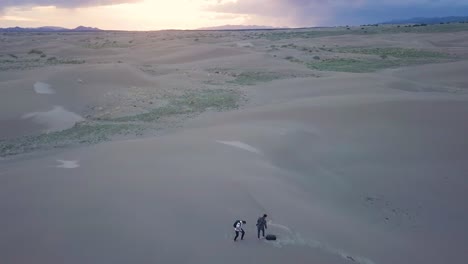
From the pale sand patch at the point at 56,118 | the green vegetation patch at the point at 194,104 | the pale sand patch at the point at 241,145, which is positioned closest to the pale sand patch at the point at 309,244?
the pale sand patch at the point at 241,145

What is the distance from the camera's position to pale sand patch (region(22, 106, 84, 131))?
24031mm

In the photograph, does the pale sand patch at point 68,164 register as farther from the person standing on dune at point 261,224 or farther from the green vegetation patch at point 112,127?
the person standing on dune at point 261,224

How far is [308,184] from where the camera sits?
15867mm

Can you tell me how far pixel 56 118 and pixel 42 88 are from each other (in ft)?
27.7

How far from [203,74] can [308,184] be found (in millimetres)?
30828

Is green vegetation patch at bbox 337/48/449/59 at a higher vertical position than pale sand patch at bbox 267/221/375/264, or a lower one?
higher

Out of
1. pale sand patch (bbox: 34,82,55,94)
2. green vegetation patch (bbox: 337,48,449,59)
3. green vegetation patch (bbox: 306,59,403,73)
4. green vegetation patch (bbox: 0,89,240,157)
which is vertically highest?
green vegetation patch (bbox: 337,48,449,59)

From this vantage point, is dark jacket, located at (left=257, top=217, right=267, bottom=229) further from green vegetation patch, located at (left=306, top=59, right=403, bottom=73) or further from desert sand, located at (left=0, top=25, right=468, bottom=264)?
green vegetation patch, located at (left=306, top=59, right=403, bottom=73)

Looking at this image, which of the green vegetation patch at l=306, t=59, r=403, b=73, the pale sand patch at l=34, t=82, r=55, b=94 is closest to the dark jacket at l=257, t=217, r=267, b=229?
the pale sand patch at l=34, t=82, r=55, b=94

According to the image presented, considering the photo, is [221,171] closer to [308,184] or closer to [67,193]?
[308,184]

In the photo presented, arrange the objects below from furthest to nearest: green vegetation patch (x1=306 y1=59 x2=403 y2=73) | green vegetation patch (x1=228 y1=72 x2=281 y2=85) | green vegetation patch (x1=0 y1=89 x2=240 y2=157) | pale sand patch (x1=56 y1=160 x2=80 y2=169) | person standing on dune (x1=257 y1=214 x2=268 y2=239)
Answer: green vegetation patch (x1=306 y1=59 x2=403 y2=73) < green vegetation patch (x1=228 y1=72 x2=281 y2=85) < green vegetation patch (x1=0 y1=89 x2=240 y2=157) < pale sand patch (x1=56 y1=160 x2=80 y2=169) < person standing on dune (x1=257 y1=214 x2=268 y2=239)

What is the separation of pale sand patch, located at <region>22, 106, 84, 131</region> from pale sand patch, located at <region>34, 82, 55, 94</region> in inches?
195

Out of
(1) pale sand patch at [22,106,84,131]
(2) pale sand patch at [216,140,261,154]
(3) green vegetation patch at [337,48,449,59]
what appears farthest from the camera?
(3) green vegetation patch at [337,48,449,59]

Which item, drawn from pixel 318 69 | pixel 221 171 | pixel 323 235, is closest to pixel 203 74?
pixel 318 69
